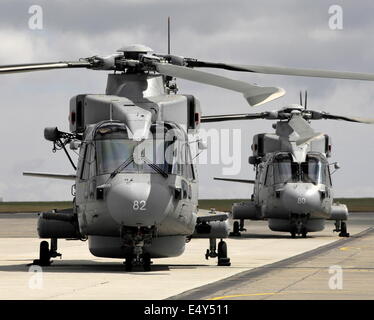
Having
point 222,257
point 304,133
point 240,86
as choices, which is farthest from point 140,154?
point 304,133

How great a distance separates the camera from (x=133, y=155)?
19.4 metres

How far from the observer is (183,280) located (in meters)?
18.2

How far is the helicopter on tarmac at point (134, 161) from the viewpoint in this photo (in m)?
18.7

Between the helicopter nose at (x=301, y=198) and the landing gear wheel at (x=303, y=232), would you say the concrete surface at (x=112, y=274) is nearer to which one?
the helicopter nose at (x=301, y=198)

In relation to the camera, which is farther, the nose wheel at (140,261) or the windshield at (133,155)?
the nose wheel at (140,261)

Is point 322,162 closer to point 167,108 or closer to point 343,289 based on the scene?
point 167,108

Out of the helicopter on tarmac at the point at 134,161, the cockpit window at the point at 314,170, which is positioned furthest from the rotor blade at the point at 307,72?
the cockpit window at the point at 314,170

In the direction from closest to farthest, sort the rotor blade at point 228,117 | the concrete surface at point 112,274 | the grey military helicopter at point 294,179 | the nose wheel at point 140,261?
the concrete surface at point 112,274, the nose wheel at point 140,261, the rotor blade at point 228,117, the grey military helicopter at point 294,179

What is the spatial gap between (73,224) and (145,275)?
3056 mm

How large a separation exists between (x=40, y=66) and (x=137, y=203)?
325cm

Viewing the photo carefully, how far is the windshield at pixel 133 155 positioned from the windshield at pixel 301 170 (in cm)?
1721

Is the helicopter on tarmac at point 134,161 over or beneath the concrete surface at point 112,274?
→ over

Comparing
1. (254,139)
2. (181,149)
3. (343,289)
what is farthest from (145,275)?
(254,139)
